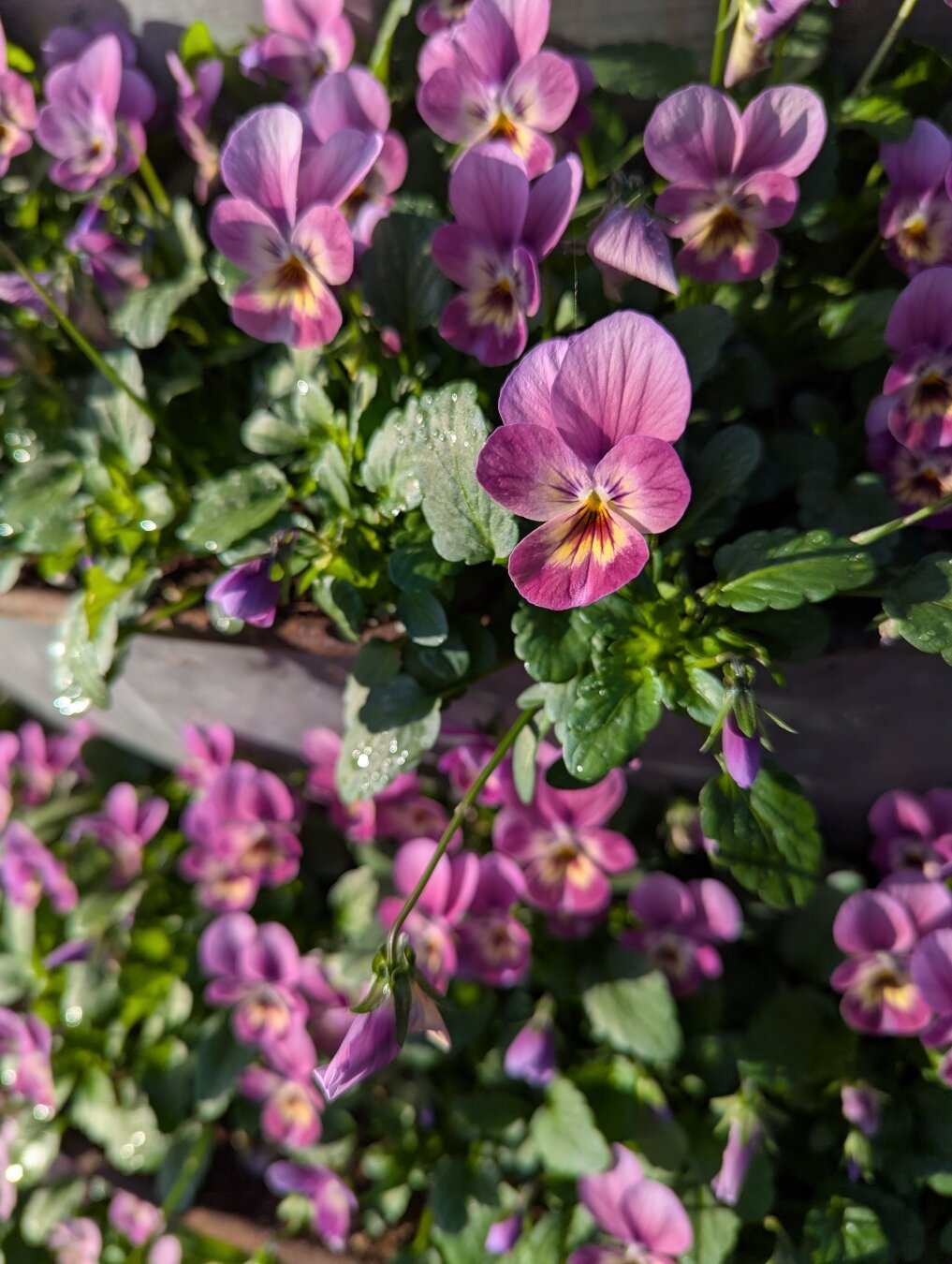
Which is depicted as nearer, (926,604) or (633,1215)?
(926,604)

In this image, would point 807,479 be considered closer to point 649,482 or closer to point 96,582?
point 649,482

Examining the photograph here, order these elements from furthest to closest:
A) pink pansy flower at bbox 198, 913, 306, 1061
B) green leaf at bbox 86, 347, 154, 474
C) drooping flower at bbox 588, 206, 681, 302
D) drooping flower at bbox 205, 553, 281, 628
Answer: pink pansy flower at bbox 198, 913, 306, 1061 < green leaf at bbox 86, 347, 154, 474 < drooping flower at bbox 205, 553, 281, 628 < drooping flower at bbox 588, 206, 681, 302

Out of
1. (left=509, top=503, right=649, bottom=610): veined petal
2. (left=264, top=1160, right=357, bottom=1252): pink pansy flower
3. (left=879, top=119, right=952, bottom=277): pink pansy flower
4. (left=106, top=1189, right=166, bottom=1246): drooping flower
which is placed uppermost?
(left=879, top=119, right=952, bottom=277): pink pansy flower

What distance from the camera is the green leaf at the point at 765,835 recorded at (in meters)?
0.67

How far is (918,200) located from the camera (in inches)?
31.9

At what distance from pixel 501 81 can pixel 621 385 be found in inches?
15.4

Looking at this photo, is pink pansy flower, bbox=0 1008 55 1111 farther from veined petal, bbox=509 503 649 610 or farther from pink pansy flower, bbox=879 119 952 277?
pink pansy flower, bbox=879 119 952 277

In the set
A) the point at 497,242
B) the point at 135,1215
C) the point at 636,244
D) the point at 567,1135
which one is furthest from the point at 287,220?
the point at 135,1215

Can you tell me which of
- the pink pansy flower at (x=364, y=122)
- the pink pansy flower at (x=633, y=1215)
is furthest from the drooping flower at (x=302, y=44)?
the pink pansy flower at (x=633, y=1215)

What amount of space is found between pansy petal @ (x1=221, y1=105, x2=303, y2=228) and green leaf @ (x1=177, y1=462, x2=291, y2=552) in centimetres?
23

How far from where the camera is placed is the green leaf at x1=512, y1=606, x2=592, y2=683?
71 centimetres

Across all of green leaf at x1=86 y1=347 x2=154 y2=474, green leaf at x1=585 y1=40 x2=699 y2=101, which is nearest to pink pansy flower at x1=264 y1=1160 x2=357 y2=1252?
green leaf at x1=86 y1=347 x2=154 y2=474

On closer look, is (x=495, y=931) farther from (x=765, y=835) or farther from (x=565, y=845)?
(x=765, y=835)

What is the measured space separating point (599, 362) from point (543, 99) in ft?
1.19
